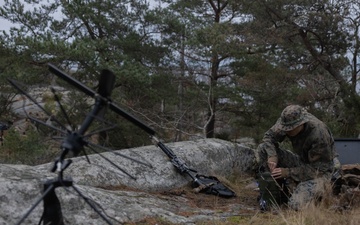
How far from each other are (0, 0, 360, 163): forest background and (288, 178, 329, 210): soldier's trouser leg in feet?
22.3

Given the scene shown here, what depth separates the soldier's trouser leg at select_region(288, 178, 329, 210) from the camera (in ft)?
14.2

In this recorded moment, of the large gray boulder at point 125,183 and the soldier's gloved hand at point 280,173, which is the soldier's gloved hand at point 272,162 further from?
the large gray boulder at point 125,183

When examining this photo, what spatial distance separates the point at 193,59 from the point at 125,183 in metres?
11.9

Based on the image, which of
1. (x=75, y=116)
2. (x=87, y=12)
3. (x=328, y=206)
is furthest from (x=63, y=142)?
(x=87, y=12)

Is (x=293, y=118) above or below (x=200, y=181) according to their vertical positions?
above

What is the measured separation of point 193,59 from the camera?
54.0ft

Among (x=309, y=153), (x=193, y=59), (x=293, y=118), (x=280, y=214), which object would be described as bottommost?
(x=280, y=214)

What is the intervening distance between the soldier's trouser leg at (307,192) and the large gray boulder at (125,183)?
0.80 meters

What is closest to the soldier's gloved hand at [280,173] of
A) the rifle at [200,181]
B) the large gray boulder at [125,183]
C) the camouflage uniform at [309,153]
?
the camouflage uniform at [309,153]

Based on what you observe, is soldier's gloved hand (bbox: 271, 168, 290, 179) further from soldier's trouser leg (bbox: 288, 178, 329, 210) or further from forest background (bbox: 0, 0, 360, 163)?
forest background (bbox: 0, 0, 360, 163)

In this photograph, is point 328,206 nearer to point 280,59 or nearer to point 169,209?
point 169,209

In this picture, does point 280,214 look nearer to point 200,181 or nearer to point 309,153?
point 309,153

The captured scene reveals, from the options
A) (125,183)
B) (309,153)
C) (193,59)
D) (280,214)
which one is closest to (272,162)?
(309,153)

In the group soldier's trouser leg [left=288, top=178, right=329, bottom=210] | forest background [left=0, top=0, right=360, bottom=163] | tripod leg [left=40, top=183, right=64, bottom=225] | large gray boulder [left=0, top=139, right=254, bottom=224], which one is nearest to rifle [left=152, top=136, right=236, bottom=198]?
large gray boulder [left=0, top=139, right=254, bottom=224]
